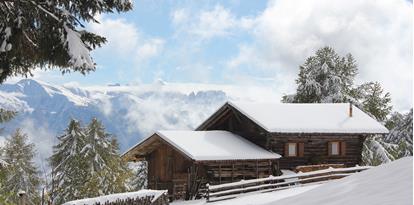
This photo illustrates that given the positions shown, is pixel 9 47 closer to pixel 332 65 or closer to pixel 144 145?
pixel 144 145

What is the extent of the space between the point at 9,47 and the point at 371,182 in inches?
296

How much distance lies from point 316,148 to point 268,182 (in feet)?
18.3

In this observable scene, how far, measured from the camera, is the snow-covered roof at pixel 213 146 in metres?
28.4

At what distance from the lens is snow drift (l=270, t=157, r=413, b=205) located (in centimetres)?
840

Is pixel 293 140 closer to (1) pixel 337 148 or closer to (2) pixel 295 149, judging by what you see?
(2) pixel 295 149

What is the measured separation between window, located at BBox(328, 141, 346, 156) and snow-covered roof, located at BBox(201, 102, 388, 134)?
3.92 ft

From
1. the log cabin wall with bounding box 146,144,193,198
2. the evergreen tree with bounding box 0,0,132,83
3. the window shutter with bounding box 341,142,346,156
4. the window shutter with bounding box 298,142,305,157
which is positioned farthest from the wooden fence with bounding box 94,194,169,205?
the window shutter with bounding box 341,142,346,156

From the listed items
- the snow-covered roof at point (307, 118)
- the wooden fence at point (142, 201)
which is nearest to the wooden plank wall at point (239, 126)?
the snow-covered roof at point (307, 118)

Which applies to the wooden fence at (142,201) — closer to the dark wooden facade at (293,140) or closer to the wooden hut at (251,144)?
the wooden hut at (251,144)

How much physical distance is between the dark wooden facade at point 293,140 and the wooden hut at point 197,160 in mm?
1083

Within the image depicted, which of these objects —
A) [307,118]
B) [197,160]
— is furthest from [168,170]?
[307,118]

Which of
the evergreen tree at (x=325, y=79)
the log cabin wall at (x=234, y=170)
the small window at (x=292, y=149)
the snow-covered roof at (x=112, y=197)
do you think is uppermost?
the evergreen tree at (x=325, y=79)

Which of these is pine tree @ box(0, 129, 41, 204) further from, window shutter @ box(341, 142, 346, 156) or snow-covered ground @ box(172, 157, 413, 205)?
snow-covered ground @ box(172, 157, 413, 205)

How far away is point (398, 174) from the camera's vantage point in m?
10.1
